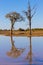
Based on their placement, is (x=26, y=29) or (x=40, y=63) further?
(x=26, y=29)

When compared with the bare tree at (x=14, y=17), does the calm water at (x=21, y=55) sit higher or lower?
lower

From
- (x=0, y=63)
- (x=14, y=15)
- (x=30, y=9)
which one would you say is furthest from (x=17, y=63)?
(x=14, y=15)

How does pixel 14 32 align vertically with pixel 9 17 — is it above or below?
below

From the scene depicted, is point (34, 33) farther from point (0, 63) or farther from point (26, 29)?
point (0, 63)

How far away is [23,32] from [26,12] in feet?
6.47

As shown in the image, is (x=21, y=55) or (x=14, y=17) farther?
(x=14, y=17)

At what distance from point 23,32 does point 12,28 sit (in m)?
0.86

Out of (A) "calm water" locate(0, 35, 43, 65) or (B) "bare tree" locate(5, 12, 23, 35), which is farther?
(B) "bare tree" locate(5, 12, 23, 35)

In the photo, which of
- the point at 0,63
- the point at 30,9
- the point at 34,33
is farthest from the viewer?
the point at 34,33

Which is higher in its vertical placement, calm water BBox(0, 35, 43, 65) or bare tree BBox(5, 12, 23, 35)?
bare tree BBox(5, 12, 23, 35)

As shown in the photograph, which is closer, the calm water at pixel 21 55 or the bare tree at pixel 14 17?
the calm water at pixel 21 55

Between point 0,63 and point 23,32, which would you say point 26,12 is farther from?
point 0,63

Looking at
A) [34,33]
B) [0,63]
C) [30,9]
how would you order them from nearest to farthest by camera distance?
1. [0,63]
2. [30,9]
3. [34,33]

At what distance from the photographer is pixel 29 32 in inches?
530
